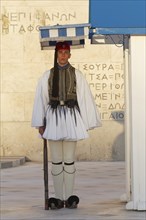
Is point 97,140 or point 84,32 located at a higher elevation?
point 84,32

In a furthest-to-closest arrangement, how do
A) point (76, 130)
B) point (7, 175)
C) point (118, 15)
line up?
point (7, 175), point (76, 130), point (118, 15)

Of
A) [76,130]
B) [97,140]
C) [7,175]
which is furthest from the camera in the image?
[97,140]

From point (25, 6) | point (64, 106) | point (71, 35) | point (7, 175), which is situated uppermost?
point (25, 6)

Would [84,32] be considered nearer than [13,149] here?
Yes

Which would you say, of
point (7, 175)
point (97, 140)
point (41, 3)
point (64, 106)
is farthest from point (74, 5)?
point (64, 106)

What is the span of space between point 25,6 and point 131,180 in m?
9.80

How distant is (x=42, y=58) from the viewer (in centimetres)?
1845

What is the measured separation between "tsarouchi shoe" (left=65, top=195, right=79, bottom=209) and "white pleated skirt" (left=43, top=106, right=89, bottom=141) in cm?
62

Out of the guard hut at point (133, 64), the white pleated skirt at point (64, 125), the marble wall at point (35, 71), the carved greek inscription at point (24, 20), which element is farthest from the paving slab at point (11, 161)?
the guard hut at point (133, 64)

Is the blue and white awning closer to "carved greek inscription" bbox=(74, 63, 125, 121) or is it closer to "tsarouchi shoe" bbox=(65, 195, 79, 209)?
"tsarouchi shoe" bbox=(65, 195, 79, 209)

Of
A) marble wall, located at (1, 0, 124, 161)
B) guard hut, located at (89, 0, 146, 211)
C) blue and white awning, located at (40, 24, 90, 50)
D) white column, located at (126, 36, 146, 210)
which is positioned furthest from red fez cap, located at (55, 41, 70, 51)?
marble wall, located at (1, 0, 124, 161)

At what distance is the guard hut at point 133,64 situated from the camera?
8859mm

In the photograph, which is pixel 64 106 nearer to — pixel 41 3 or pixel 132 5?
pixel 132 5

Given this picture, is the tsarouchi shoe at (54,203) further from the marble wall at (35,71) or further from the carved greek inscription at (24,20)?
the carved greek inscription at (24,20)
